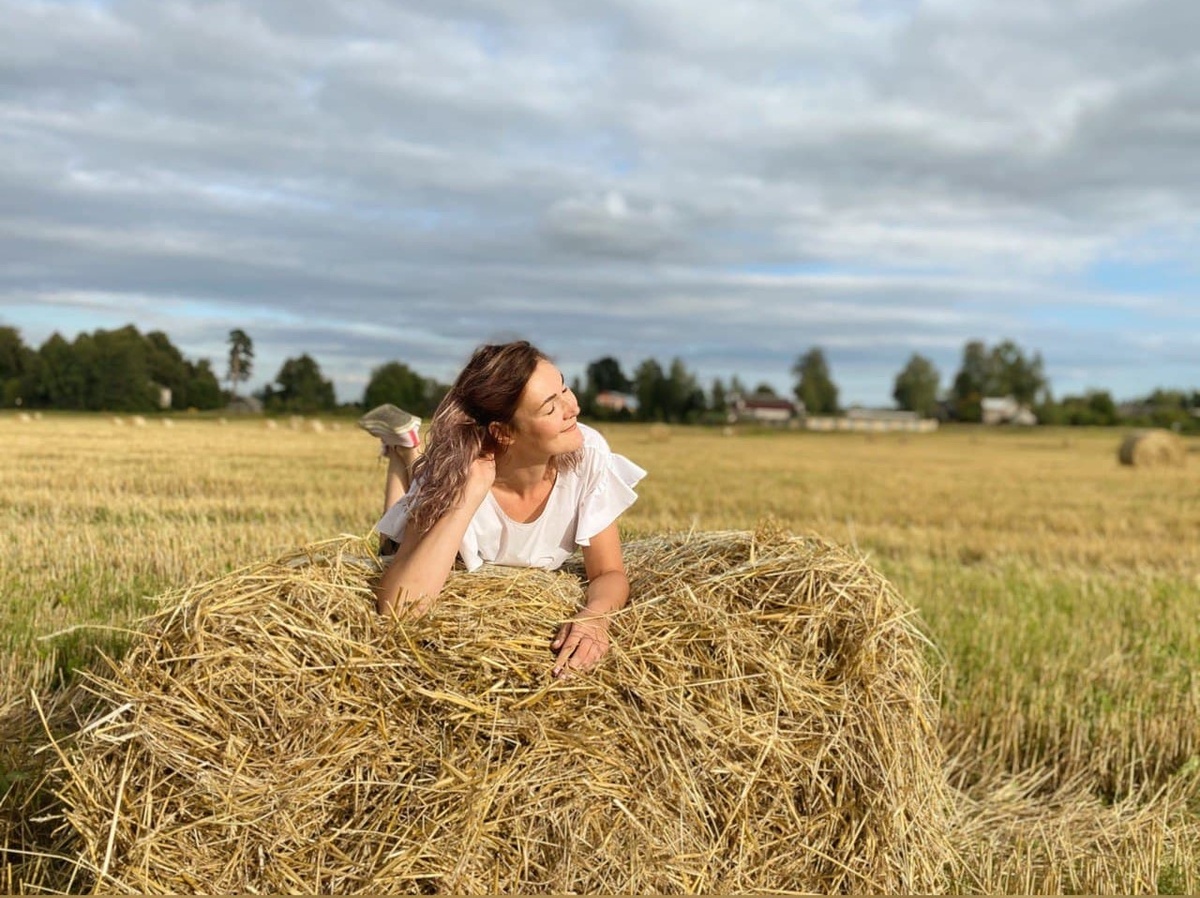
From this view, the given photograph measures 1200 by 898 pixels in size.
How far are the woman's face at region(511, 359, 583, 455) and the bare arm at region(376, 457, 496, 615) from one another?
223mm

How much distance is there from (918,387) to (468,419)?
332 ft

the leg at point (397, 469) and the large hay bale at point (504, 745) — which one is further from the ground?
the leg at point (397, 469)

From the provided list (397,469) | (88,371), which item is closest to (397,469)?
(397,469)

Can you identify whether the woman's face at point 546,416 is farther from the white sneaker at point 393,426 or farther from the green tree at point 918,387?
the green tree at point 918,387

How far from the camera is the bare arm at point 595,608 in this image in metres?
3.12

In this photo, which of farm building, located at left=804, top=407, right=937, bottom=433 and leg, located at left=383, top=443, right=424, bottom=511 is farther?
farm building, located at left=804, top=407, right=937, bottom=433

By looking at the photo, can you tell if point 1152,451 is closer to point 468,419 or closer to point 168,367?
point 168,367

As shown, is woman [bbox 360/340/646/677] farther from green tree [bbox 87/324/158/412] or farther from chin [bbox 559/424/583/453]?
green tree [bbox 87/324/158/412]

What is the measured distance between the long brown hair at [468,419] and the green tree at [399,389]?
1287 millimetres

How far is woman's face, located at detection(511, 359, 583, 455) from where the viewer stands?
11.5 feet

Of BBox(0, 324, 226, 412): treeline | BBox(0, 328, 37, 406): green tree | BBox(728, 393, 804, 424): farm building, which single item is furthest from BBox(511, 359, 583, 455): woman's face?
BBox(728, 393, 804, 424): farm building

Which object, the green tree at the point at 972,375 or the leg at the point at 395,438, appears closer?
the leg at the point at 395,438

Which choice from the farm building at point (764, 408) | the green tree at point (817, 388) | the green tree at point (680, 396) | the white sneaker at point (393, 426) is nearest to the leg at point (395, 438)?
the white sneaker at point (393, 426)

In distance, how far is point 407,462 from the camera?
491cm
